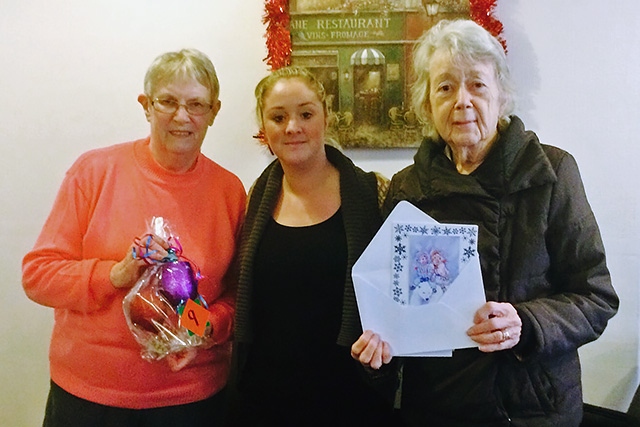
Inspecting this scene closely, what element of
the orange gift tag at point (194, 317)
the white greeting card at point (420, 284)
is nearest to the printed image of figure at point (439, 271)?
the white greeting card at point (420, 284)

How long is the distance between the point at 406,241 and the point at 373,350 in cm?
24

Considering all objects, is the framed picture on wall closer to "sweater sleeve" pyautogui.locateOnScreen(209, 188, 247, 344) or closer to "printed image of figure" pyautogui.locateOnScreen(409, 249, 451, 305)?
"sweater sleeve" pyautogui.locateOnScreen(209, 188, 247, 344)

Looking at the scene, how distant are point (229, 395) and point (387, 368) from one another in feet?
2.18

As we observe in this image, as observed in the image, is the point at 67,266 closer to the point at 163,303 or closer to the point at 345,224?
the point at 163,303

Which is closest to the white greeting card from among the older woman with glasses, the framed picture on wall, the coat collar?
the coat collar

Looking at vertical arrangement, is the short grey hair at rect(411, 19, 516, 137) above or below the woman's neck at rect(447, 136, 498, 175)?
above

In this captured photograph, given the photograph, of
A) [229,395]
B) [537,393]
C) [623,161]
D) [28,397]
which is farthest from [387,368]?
[28,397]

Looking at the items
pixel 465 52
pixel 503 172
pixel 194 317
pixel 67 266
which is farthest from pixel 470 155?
pixel 67 266

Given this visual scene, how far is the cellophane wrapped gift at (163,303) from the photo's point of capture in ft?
4.26

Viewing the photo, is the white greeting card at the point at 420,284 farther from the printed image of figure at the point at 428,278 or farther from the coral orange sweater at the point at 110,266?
the coral orange sweater at the point at 110,266

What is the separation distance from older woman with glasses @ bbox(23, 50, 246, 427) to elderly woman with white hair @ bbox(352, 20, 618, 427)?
0.55m

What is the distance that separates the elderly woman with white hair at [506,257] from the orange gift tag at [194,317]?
0.41 meters

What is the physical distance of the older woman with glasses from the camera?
1369mm

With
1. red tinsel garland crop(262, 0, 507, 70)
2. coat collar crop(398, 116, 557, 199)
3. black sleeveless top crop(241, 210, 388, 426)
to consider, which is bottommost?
black sleeveless top crop(241, 210, 388, 426)
